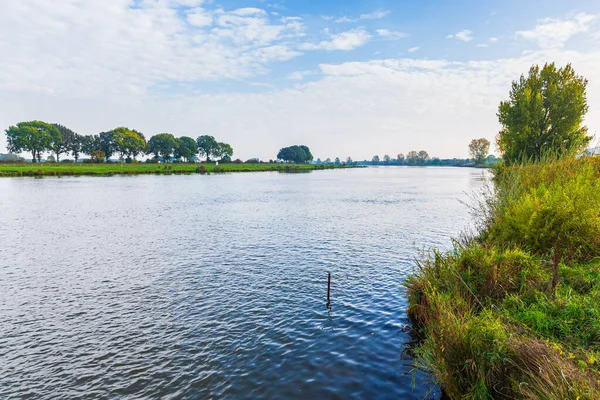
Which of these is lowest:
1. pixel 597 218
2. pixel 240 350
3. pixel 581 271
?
pixel 240 350

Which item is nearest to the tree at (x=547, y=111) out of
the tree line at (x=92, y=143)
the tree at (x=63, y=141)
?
the tree line at (x=92, y=143)

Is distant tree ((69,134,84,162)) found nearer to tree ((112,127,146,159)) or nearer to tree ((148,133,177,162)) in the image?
tree ((112,127,146,159))

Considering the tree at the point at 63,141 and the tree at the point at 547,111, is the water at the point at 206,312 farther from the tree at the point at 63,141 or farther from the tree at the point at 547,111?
the tree at the point at 63,141

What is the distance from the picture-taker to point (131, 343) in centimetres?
1079

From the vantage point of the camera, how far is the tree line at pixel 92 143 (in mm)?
143375

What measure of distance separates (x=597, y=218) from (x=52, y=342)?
19242mm

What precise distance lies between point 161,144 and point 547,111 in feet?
588

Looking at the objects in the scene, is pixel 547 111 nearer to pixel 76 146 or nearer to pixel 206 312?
pixel 206 312

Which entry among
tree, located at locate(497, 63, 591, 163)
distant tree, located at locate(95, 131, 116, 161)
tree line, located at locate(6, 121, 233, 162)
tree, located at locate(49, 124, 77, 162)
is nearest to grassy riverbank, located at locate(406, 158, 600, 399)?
tree, located at locate(497, 63, 591, 163)

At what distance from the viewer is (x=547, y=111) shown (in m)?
46.5

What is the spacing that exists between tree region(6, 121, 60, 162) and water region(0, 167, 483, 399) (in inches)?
5913

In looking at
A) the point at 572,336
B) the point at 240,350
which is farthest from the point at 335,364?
the point at 572,336

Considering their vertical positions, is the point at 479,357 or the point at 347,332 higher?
the point at 479,357

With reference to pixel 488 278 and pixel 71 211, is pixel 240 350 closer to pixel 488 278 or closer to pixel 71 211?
pixel 488 278
